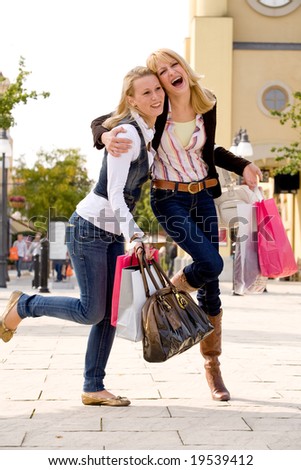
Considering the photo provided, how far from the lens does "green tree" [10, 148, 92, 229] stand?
52750 mm

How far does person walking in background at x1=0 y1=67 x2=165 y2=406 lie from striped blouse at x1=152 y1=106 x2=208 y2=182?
1.08 feet

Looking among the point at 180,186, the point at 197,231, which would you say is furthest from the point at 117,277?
the point at 180,186

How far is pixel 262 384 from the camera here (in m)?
6.11

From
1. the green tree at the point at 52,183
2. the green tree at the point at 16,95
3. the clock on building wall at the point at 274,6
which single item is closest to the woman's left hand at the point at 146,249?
the green tree at the point at 16,95

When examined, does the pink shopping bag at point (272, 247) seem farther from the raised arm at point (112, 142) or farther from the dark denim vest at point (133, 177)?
the raised arm at point (112, 142)

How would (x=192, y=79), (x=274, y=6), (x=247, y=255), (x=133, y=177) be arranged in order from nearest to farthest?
(x=133, y=177) → (x=192, y=79) → (x=247, y=255) → (x=274, y=6)

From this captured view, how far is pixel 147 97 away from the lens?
5.05 meters

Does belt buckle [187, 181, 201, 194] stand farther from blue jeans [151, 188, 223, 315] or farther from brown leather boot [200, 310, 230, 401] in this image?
brown leather boot [200, 310, 230, 401]

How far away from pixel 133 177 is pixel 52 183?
48571 mm

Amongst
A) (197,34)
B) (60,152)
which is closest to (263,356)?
(197,34)

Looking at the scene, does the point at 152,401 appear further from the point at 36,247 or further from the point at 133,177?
the point at 36,247

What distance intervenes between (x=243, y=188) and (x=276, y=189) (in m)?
27.2
